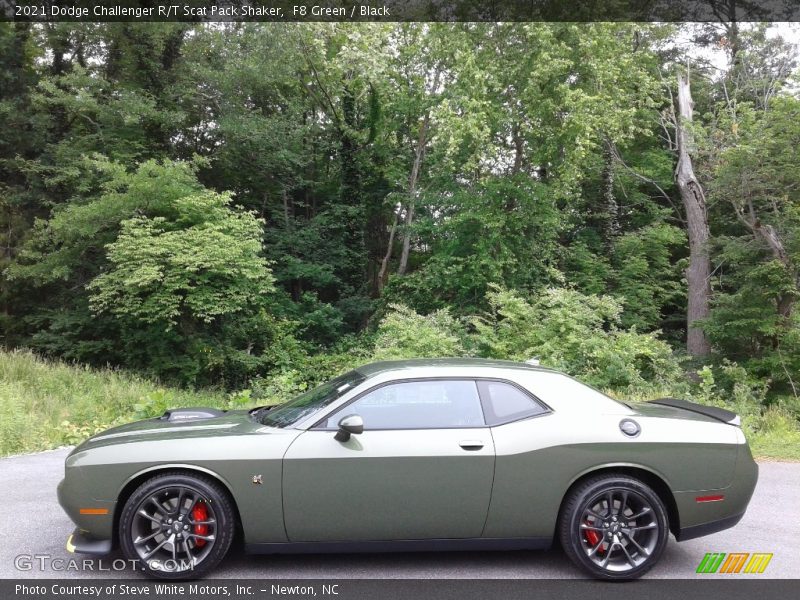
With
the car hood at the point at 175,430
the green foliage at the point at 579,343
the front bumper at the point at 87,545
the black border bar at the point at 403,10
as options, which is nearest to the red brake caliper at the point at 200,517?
the car hood at the point at 175,430

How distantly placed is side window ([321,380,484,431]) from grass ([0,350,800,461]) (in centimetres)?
504

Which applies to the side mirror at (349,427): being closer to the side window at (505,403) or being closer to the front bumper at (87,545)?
the side window at (505,403)

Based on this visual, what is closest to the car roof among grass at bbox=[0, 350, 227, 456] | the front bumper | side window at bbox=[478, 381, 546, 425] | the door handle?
side window at bbox=[478, 381, 546, 425]

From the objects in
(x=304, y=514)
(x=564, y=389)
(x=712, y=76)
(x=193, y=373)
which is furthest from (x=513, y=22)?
(x=304, y=514)

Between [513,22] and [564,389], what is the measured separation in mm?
17263

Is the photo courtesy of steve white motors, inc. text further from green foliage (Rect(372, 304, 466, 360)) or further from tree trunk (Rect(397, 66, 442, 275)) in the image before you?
tree trunk (Rect(397, 66, 442, 275))

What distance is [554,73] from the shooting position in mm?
17297

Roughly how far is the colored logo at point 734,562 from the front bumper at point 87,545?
155 inches

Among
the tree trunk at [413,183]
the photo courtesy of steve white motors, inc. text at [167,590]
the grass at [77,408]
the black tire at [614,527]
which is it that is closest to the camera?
the photo courtesy of steve white motors, inc. text at [167,590]

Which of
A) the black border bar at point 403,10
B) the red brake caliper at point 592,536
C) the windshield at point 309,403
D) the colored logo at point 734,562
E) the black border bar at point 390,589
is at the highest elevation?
the black border bar at point 403,10

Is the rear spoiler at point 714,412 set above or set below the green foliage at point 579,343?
above

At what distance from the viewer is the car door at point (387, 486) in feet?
12.3

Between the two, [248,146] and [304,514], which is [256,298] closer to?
[248,146]

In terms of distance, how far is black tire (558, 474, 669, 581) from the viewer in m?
3.79
